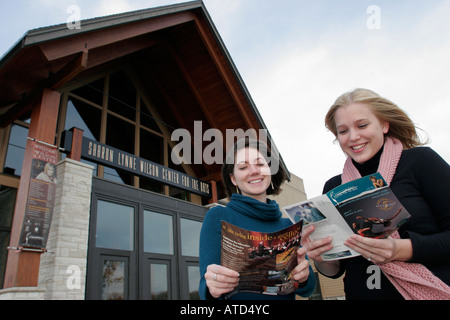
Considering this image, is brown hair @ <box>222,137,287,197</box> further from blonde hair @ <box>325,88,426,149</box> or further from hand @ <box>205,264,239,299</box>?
hand @ <box>205,264,239,299</box>

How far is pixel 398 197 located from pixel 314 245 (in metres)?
0.49

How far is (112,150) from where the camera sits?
674 centimetres

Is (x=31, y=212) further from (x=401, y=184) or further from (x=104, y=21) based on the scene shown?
(x=401, y=184)

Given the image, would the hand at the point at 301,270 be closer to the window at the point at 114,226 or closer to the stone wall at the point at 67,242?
the stone wall at the point at 67,242

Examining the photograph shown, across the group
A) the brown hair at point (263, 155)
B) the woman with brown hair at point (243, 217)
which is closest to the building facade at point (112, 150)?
the brown hair at point (263, 155)

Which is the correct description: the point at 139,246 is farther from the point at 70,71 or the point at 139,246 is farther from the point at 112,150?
the point at 70,71

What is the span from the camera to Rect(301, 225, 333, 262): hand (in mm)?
1628

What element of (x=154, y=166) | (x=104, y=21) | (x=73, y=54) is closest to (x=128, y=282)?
(x=154, y=166)

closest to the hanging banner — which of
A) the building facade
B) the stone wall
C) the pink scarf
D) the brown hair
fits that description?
the building facade

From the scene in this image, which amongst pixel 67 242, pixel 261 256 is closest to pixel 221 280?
pixel 261 256

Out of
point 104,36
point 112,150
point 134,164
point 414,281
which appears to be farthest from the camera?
point 134,164

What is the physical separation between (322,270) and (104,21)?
19.1 ft

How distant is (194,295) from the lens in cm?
769

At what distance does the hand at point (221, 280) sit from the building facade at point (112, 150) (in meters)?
4.29
